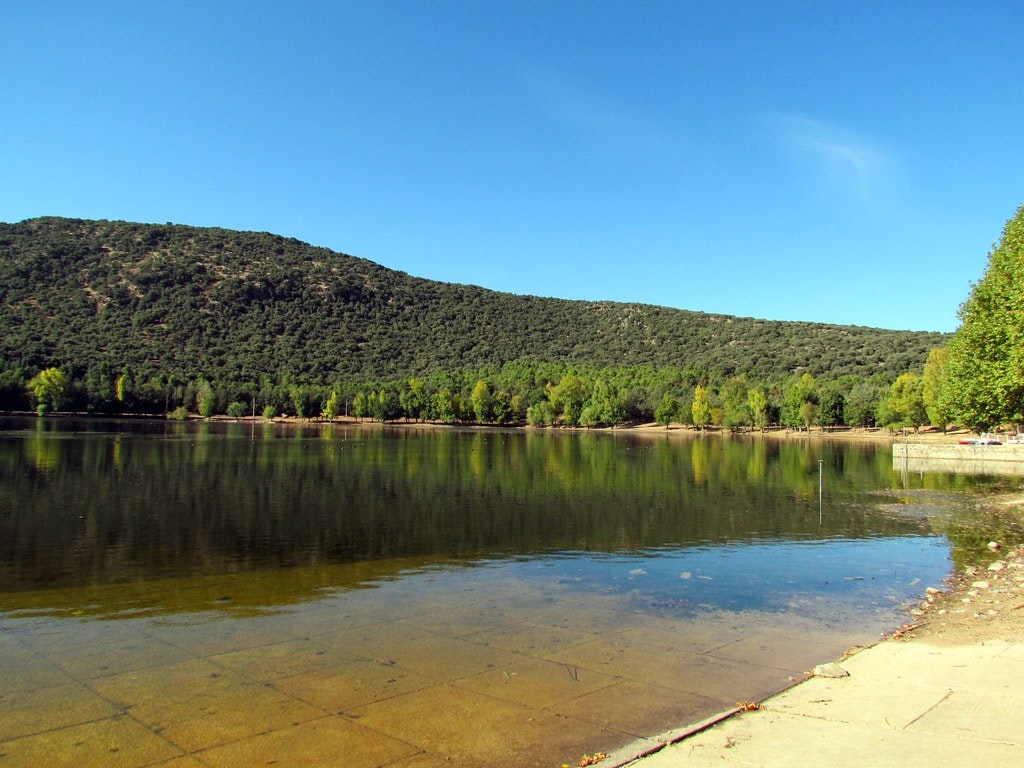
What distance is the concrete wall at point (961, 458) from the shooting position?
5462 cm

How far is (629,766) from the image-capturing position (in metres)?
6.63

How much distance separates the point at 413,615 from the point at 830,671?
702 centimetres

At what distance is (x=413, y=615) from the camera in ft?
44.5

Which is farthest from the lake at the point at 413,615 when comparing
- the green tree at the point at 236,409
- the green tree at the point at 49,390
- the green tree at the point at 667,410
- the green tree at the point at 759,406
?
the green tree at the point at 236,409

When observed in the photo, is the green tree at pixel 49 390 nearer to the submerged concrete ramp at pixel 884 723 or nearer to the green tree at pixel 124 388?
the green tree at pixel 124 388

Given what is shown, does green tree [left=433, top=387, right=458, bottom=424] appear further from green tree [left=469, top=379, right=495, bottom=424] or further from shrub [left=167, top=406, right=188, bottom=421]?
shrub [left=167, top=406, right=188, bottom=421]

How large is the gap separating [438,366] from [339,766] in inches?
7375

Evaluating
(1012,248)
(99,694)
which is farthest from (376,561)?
(1012,248)

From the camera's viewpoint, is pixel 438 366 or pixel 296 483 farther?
pixel 438 366

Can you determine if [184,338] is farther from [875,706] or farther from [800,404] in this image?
[875,706]

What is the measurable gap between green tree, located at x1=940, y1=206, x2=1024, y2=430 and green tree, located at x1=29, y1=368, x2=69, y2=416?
135812 mm

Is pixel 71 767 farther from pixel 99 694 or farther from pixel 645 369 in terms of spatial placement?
pixel 645 369

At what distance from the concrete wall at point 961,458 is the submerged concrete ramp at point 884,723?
48182 mm

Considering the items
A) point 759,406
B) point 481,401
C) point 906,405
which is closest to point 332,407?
point 481,401
